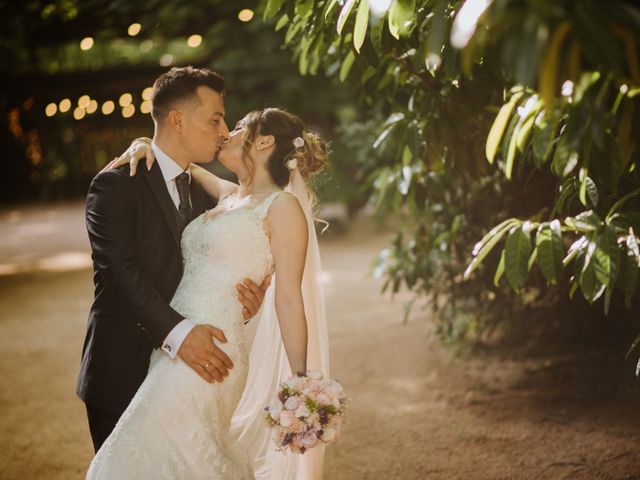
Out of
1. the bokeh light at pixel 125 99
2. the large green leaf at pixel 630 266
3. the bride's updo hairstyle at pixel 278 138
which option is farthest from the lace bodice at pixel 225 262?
the bokeh light at pixel 125 99

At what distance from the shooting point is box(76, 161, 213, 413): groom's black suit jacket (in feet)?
8.16

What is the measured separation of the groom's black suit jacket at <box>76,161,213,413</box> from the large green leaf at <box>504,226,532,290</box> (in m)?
1.09

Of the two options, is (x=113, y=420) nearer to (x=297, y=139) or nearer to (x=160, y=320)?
(x=160, y=320)

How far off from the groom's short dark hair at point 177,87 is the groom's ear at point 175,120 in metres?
0.02

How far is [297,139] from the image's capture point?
2.84m

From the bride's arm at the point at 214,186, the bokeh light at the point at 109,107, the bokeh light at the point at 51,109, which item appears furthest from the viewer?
the bokeh light at the point at 51,109

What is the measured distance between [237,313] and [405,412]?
225cm

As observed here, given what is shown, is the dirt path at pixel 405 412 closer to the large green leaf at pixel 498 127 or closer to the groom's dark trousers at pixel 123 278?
the groom's dark trousers at pixel 123 278

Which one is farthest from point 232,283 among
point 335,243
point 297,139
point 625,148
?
point 335,243

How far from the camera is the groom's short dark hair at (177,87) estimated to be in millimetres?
2783

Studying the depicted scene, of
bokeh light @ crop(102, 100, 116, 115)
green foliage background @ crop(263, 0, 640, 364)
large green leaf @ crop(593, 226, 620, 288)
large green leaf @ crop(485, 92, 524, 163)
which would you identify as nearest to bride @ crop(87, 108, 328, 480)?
green foliage background @ crop(263, 0, 640, 364)

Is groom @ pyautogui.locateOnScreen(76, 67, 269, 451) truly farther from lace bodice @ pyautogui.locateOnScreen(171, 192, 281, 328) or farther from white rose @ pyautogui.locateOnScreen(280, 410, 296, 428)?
white rose @ pyautogui.locateOnScreen(280, 410, 296, 428)

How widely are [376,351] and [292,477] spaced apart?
295 cm

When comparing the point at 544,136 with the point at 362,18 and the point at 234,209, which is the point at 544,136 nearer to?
the point at 362,18
